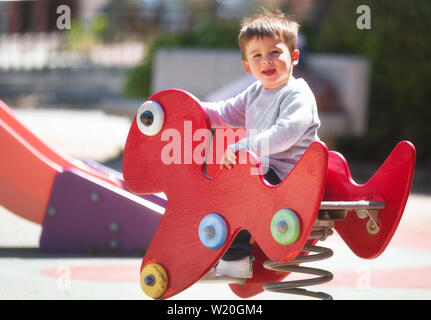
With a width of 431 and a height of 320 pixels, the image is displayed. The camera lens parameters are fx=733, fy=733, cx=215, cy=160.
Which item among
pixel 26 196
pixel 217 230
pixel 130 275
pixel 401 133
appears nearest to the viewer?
pixel 217 230

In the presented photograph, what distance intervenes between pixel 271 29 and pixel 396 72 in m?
7.63

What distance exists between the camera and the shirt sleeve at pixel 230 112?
138 inches

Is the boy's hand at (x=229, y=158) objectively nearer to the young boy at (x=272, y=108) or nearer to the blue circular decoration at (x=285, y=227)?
the young boy at (x=272, y=108)

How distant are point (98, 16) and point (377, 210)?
19.9 m

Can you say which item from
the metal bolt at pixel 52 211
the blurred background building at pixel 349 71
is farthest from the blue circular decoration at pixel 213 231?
the blurred background building at pixel 349 71

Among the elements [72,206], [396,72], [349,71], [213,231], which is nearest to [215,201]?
[213,231]

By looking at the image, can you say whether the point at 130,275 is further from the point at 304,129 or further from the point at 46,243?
the point at 304,129

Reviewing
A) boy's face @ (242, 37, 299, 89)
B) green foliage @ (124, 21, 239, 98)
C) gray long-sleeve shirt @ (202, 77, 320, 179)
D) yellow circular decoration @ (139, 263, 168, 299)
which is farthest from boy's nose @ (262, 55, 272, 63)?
green foliage @ (124, 21, 239, 98)

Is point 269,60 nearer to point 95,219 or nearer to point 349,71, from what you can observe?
point 95,219

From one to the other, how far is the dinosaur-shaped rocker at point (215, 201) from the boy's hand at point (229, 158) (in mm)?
28

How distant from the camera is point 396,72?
10.5m

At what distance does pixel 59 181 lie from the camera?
4828 mm
